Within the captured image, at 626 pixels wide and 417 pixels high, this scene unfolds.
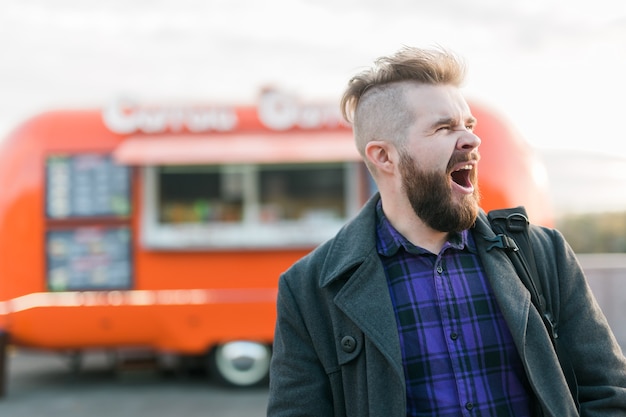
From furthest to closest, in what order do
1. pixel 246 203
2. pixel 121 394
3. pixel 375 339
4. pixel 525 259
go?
pixel 246 203, pixel 121 394, pixel 525 259, pixel 375 339

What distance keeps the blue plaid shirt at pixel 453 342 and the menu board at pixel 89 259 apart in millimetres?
6026

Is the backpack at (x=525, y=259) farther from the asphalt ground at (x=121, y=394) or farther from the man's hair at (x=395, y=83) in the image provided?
the asphalt ground at (x=121, y=394)

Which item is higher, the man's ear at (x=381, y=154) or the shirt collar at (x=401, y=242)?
the man's ear at (x=381, y=154)

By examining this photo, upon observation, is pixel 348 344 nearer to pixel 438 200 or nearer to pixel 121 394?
pixel 438 200

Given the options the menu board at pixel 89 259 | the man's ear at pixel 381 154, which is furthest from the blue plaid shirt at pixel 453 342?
the menu board at pixel 89 259

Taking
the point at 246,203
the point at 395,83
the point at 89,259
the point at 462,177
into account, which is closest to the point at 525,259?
the point at 462,177

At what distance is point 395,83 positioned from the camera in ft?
6.97

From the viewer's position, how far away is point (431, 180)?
6.74 feet

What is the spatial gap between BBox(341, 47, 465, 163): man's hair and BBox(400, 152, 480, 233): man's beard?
10 centimetres

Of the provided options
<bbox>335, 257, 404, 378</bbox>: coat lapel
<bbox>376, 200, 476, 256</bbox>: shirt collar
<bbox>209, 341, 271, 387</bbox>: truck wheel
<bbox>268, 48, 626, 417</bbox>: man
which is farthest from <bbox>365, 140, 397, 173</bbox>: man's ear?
<bbox>209, 341, 271, 387</bbox>: truck wheel

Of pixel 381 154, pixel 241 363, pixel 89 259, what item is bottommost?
pixel 241 363

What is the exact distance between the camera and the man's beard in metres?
2.04

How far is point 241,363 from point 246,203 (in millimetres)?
1742

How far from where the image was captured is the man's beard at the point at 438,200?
2041 millimetres
